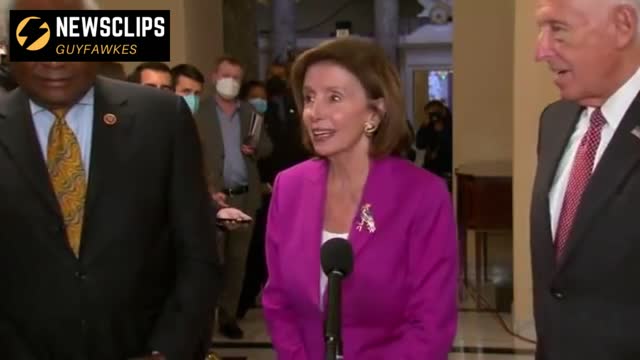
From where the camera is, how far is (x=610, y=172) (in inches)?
68.7

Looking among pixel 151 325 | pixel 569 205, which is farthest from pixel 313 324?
pixel 569 205

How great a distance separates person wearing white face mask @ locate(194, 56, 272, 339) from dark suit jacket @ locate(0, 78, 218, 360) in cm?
349

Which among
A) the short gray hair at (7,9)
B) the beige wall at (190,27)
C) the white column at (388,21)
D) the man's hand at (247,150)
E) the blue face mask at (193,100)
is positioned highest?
Answer: the white column at (388,21)

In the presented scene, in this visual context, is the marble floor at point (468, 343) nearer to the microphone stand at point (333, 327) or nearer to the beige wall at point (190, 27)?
the beige wall at point (190, 27)

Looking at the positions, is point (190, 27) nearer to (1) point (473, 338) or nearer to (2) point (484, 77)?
(2) point (484, 77)

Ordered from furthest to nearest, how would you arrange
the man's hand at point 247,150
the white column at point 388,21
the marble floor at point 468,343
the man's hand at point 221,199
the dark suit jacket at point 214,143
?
the white column at point 388,21, the man's hand at point 247,150, the dark suit jacket at point 214,143, the marble floor at point 468,343, the man's hand at point 221,199

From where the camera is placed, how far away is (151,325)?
204 cm

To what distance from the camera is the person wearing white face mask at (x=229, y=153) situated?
5652 millimetres

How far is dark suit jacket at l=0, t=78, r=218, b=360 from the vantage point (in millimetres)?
1893

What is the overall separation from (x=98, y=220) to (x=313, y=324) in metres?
0.57

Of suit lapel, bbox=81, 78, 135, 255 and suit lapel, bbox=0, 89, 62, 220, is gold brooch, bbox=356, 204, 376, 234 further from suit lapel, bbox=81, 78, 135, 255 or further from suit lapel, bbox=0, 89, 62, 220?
suit lapel, bbox=0, 89, 62, 220

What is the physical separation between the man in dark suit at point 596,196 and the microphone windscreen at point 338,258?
46 cm

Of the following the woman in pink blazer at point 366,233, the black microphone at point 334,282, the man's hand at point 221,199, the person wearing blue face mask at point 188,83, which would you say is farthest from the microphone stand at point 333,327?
the person wearing blue face mask at point 188,83

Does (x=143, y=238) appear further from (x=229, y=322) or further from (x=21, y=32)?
(x=229, y=322)
